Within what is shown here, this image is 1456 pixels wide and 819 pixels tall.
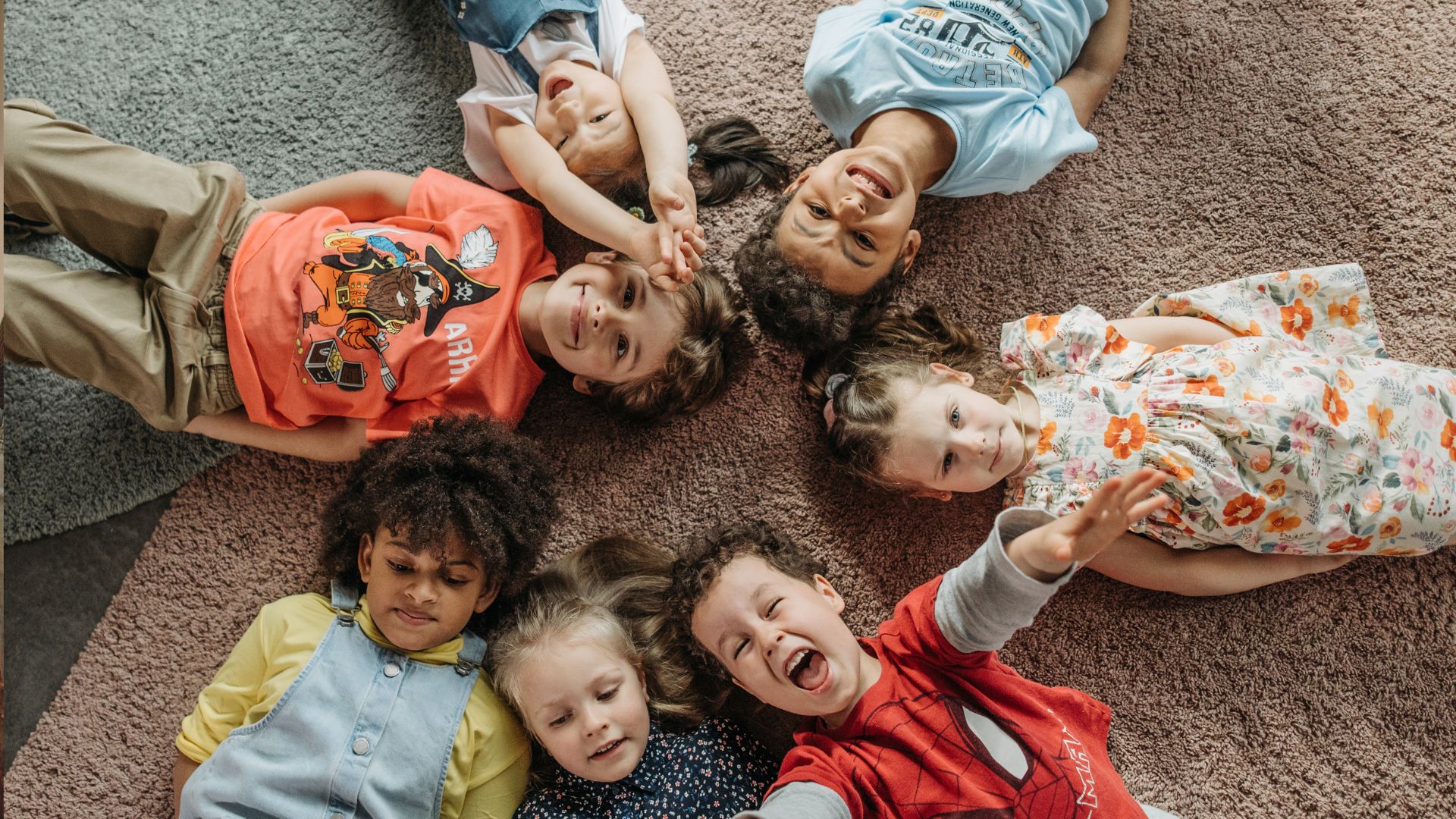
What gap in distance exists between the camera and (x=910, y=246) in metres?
1.63

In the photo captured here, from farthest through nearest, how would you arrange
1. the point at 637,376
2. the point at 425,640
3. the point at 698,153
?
the point at 698,153 → the point at 637,376 → the point at 425,640

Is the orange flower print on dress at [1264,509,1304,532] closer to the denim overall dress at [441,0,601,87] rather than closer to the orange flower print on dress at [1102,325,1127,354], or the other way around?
the orange flower print on dress at [1102,325,1127,354]

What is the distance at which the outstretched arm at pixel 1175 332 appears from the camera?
5.12 ft

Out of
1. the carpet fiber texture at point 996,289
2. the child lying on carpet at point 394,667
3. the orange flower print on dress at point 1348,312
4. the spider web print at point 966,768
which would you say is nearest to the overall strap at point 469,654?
the child lying on carpet at point 394,667

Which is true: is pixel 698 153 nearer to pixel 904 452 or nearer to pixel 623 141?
pixel 623 141

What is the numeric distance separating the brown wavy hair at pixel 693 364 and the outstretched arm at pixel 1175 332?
2.03ft

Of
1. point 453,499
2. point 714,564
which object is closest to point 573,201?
point 453,499

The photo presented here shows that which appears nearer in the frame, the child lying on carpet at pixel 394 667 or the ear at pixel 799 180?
the child lying on carpet at pixel 394 667

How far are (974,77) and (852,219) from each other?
0.34 metres

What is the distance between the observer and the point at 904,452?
4.91 ft

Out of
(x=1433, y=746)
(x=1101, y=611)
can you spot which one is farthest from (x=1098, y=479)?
(x=1433, y=746)

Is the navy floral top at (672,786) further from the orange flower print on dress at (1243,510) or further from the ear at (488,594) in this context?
the orange flower print on dress at (1243,510)

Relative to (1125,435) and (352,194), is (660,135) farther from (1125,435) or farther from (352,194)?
(1125,435)

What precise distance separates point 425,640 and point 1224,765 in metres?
1.26
